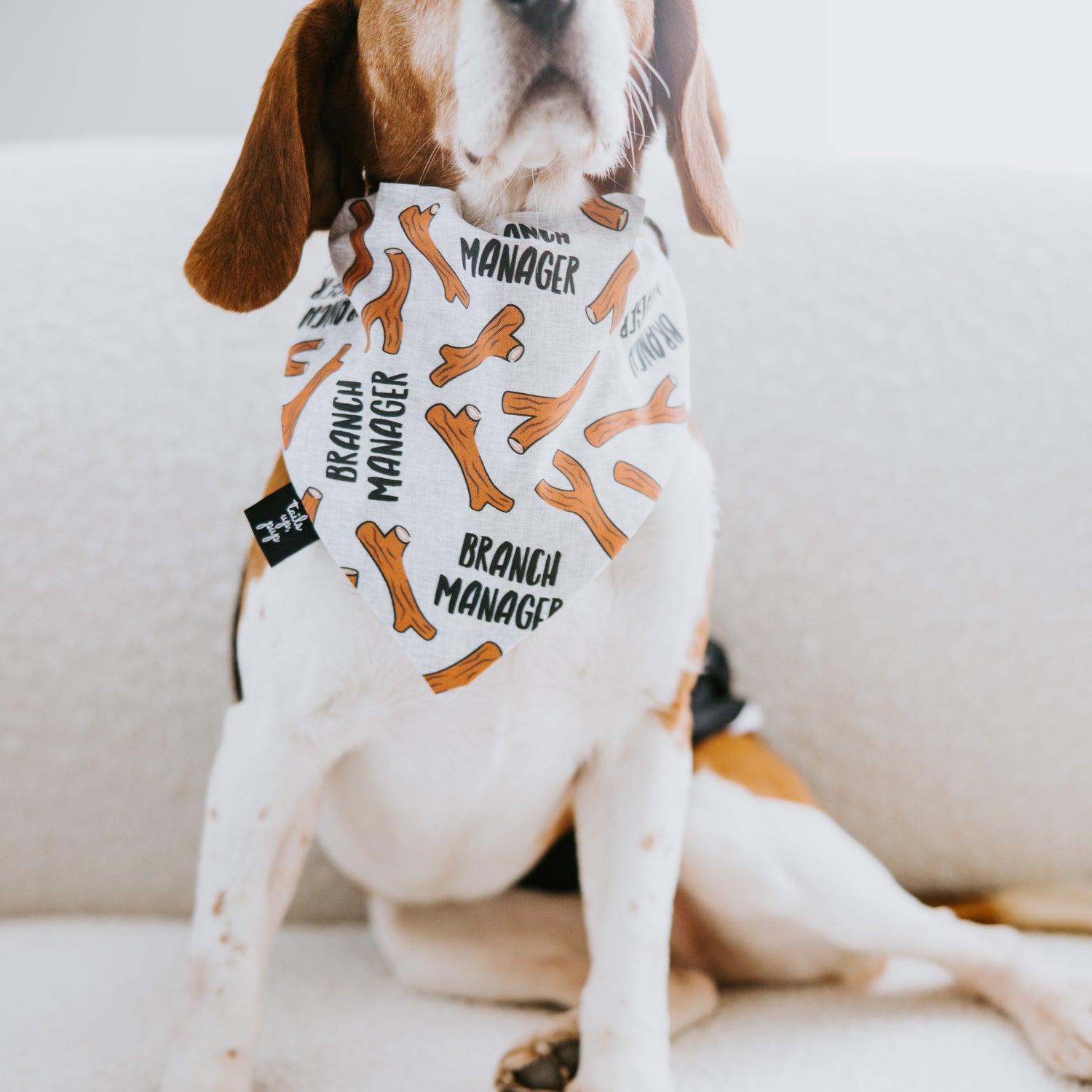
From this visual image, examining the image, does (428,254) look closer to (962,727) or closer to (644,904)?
(644,904)

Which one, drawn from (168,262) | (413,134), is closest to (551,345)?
(413,134)

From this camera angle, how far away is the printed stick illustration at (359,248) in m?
1.02

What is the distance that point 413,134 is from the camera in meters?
1.03

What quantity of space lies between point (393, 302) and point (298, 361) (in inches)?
5.2

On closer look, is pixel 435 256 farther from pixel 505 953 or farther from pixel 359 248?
pixel 505 953

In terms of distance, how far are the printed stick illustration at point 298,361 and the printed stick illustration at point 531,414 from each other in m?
0.23

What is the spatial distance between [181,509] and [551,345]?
0.75 meters

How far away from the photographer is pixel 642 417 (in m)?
1.04

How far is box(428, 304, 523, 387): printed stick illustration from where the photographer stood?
99cm

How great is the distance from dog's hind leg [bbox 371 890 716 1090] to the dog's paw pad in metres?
0.06

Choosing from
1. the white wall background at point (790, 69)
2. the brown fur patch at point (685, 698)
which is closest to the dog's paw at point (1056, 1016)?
the brown fur patch at point (685, 698)

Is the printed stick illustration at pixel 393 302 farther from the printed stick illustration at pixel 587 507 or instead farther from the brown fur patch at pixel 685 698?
the brown fur patch at pixel 685 698

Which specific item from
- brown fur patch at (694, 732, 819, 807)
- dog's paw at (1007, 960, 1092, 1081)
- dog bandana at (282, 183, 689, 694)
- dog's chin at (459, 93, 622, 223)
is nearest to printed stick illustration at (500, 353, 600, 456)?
dog bandana at (282, 183, 689, 694)

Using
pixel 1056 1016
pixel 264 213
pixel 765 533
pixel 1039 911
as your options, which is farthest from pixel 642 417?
pixel 1039 911
